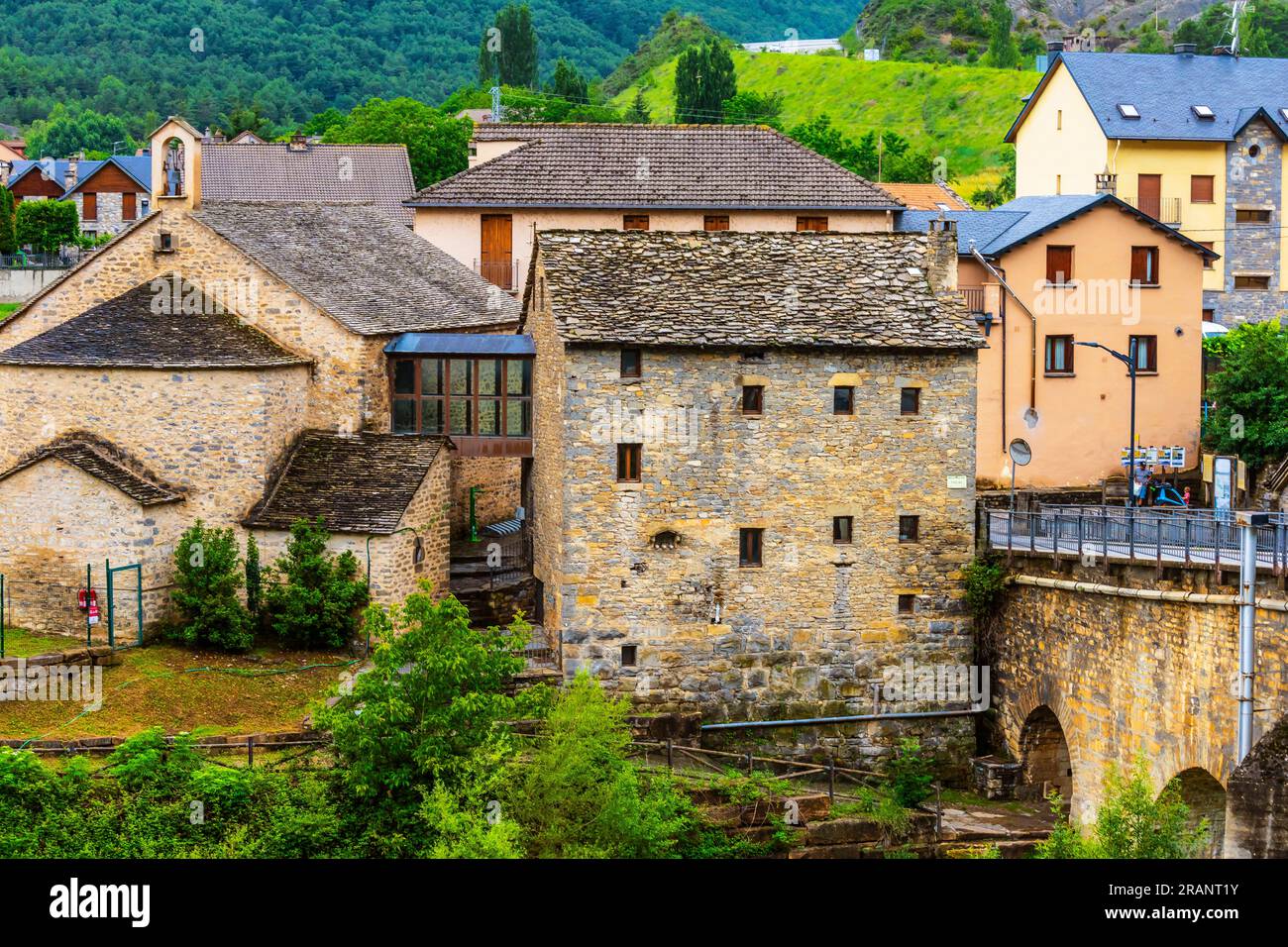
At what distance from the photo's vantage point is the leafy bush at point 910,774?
3903 cm

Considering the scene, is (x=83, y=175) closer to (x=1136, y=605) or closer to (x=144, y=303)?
(x=144, y=303)

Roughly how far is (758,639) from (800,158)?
26301mm

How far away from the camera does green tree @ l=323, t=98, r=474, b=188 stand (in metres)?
92.8

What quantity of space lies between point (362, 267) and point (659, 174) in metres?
16.0

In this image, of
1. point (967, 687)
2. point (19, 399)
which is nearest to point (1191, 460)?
point (967, 687)

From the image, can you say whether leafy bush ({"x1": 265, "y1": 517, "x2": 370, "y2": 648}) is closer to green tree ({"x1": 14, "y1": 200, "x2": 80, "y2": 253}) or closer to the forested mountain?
green tree ({"x1": 14, "y1": 200, "x2": 80, "y2": 253})

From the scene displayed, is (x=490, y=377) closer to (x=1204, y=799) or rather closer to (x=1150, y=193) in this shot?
(x=1204, y=799)

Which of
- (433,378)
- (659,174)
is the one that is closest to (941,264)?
(433,378)

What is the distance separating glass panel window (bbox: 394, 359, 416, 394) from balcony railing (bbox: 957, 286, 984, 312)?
13908 mm

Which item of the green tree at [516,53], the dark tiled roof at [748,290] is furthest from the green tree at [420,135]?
the dark tiled roof at [748,290]

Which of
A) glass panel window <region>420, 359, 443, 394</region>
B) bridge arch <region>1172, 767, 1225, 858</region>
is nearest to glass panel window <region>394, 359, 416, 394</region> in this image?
glass panel window <region>420, 359, 443, 394</region>

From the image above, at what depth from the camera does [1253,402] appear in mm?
A: 47875

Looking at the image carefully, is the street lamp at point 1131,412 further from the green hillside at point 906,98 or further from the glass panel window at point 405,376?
the green hillside at point 906,98

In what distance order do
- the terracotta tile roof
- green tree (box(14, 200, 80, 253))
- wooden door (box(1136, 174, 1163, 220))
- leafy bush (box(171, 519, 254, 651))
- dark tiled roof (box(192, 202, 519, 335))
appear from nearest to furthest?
leafy bush (box(171, 519, 254, 651))
dark tiled roof (box(192, 202, 519, 335))
wooden door (box(1136, 174, 1163, 220))
the terracotta tile roof
green tree (box(14, 200, 80, 253))
